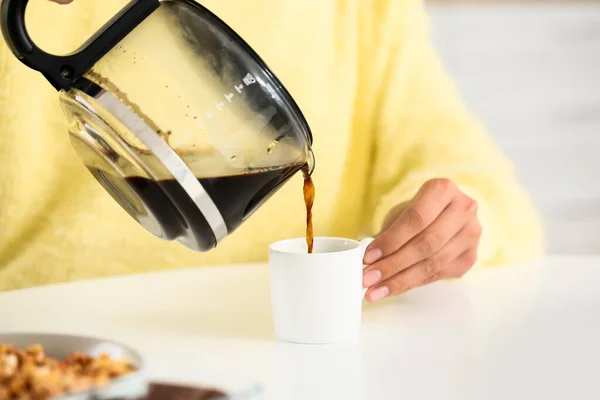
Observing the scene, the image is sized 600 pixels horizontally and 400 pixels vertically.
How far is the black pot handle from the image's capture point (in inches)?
25.0

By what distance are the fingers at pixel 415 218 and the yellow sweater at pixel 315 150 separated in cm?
13

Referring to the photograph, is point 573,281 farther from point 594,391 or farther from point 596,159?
point 596,159

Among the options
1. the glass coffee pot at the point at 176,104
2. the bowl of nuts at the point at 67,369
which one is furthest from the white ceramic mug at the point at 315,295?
the bowl of nuts at the point at 67,369

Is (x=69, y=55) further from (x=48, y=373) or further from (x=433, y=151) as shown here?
(x=433, y=151)

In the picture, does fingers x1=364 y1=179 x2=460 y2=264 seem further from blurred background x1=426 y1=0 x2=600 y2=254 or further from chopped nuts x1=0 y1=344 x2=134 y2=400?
blurred background x1=426 y1=0 x2=600 y2=254

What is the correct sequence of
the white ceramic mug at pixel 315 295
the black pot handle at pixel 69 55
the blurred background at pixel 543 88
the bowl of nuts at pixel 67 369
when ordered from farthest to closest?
1. the blurred background at pixel 543 88
2. the white ceramic mug at pixel 315 295
3. the black pot handle at pixel 69 55
4. the bowl of nuts at pixel 67 369

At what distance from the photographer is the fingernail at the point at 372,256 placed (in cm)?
90

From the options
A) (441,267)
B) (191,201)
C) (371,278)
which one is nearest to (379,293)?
(371,278)

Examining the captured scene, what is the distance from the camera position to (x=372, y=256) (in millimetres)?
901

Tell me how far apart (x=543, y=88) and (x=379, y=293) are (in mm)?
1577

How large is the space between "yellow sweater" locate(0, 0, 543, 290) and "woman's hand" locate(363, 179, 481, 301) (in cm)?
9

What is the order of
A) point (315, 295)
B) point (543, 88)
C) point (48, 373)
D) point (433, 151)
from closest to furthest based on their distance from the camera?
point (48, 373) < point (315, 295) < point (433, 151) < point (543, 88)

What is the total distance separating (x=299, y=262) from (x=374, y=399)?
0.60 ft

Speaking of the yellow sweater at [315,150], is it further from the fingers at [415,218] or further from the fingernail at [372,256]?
the fingernail at [372,256]
